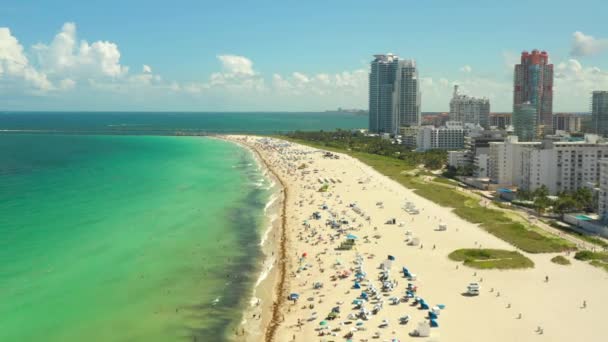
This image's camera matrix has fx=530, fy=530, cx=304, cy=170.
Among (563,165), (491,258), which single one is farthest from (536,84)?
(491,258)

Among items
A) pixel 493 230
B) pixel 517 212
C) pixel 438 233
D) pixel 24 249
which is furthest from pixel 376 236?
pixel 24 249

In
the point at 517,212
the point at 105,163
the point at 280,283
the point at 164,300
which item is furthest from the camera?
the point at 105,163

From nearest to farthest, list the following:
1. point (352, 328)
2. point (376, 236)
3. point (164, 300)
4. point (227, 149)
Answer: point (352, 328) < point (164, 300) < point (376, 236) < point (227, 149)

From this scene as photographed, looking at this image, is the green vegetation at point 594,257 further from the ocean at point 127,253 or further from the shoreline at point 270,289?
the ocean at point 127,253

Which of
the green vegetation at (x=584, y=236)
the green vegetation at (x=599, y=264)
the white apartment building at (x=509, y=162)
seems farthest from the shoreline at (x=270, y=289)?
the white apartment building at (x=509, y=162)

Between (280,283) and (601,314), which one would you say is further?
(280,283)

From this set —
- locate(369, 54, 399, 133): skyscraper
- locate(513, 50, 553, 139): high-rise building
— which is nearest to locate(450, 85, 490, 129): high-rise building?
locate(513, 50, 553, 139): high-rise building

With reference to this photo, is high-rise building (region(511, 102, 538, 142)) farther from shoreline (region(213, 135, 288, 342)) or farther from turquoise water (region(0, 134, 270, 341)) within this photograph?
shoreline (region(213, 135, 288, 342))

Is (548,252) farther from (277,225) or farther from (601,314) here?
(277,225)
